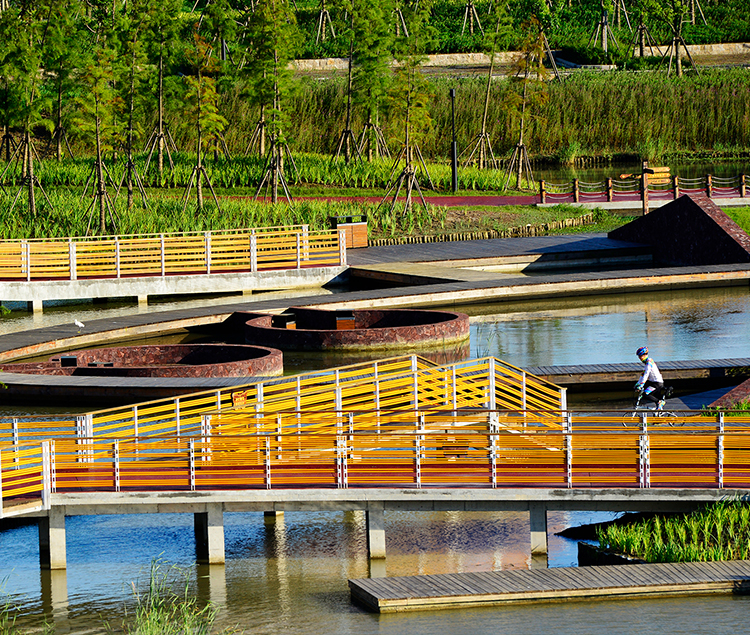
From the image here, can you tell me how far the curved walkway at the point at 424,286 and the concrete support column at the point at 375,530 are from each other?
6.76 m

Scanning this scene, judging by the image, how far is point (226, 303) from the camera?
2952 centimetres

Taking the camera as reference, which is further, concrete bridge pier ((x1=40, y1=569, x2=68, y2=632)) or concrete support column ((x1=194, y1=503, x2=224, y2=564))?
concrete support column ((x1=194, y1=503, x2=224, y2=564))

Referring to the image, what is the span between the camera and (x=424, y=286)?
28891 mm

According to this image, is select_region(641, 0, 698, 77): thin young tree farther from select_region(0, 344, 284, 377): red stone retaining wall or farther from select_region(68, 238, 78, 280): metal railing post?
select_region(0, 344, 284, 377): red stone retaining wall

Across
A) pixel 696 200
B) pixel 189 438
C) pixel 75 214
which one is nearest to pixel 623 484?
pixel 189 438

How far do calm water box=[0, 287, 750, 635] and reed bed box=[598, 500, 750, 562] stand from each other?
67cm

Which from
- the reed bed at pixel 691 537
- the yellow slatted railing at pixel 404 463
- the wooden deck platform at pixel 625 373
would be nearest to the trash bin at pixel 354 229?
the wooden deck platform at pixel 625 373

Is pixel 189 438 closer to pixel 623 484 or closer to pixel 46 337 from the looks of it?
pixel 623 484

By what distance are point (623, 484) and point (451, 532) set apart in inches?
79.2

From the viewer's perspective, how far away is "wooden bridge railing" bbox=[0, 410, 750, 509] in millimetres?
12734

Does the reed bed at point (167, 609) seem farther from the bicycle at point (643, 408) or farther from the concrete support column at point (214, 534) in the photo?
the bicycle at point (643, 408)

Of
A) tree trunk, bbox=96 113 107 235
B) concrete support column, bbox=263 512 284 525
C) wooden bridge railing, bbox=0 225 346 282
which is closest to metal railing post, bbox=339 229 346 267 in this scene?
wooden bridge railing, bbox=0 225 346 282

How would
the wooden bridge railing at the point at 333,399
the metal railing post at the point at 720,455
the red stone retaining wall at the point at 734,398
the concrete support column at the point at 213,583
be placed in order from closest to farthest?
1. the concrete support column at the point at 213,583
2. the metal railing post at the point at 720,455
3. the wooden bridge railing at the point at 333,399
4. the red stone retaining wall at the point at 734,398

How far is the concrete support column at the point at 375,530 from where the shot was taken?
42.1 feet
